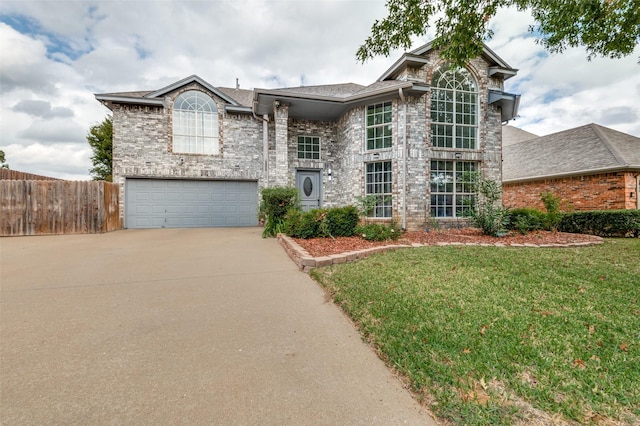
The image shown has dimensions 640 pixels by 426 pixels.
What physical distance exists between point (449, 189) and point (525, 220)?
7.95 feet

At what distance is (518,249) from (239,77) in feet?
54.0

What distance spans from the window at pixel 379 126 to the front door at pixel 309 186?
2796 millimetres

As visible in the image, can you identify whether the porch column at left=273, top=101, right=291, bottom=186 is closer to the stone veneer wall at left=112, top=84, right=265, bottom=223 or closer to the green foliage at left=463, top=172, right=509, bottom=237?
the stone veneer wall at left=112, top=84, right=265, bottom=223

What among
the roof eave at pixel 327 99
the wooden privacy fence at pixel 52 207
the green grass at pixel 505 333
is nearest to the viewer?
the green grass at pixel 505 333

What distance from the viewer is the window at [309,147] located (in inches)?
458

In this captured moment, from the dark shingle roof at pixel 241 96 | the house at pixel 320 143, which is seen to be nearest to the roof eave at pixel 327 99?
the house at pixel 320 143

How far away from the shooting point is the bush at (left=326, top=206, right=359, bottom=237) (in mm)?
7133

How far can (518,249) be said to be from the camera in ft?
20.5

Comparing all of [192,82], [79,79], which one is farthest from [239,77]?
[79,79]

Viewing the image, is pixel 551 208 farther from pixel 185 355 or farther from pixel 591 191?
pixel 185 355

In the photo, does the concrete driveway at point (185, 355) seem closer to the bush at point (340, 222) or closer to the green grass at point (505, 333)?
the green grass at point (505, 333)

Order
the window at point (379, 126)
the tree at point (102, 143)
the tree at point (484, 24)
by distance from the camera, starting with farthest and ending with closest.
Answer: the tree at point (102, 143)
the window at point (379, 126)
the tree at point (484, 24)

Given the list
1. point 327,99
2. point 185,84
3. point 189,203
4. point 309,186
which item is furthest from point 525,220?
point 185,84

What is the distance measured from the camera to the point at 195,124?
11.6 meters
